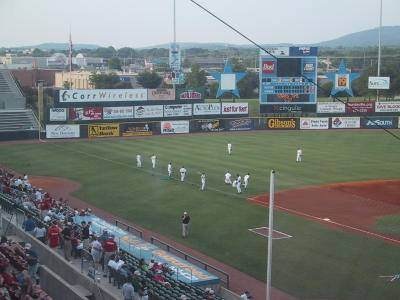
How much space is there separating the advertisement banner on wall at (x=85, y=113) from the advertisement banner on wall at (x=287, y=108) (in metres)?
14.2

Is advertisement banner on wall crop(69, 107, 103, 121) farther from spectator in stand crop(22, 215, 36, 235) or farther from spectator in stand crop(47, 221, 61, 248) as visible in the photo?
spectator in stand crop(47, 221, 61, 248)

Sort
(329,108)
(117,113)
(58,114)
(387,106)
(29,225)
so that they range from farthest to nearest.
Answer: (387,106)
(329,108)
(117,113)
(58,114)
(29,225)

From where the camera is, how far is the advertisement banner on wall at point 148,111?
54.3 meters

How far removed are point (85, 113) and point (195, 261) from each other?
36.2 m

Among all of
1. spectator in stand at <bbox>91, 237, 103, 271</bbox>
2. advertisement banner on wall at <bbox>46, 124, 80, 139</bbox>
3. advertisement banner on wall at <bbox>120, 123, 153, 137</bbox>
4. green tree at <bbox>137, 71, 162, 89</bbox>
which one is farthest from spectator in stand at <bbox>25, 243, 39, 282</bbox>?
green tree at <bbox>137, 71, 162, 89</bbox>

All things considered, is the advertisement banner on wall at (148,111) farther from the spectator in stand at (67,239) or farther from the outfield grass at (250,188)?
the spectator in stand at (67,239)

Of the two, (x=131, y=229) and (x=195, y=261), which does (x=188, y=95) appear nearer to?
(x=131, y=229)

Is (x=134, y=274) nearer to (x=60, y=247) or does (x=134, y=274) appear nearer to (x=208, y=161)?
(x=60, y=247)

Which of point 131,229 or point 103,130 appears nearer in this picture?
point 131,229

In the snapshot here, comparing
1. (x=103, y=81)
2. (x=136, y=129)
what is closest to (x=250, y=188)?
(x=136, y=129)

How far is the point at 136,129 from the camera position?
2018 inches

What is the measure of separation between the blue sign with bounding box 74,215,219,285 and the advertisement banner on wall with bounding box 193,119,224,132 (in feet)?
111

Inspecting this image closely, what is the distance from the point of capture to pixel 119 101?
55.3 m

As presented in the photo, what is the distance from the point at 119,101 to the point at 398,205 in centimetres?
3410
